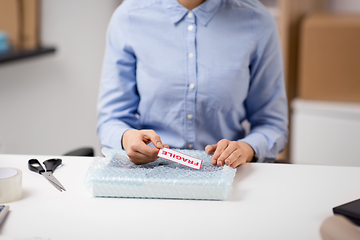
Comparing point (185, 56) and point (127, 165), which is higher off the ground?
point (185, 56)

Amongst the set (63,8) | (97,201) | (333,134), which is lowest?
(333,134)

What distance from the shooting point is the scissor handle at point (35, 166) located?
833 mm

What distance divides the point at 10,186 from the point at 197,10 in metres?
0.65

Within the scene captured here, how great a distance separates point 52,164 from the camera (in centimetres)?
86

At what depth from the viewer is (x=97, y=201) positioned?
2.33 ft

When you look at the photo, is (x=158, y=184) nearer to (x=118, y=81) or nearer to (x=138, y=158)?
(x=138, y=158)

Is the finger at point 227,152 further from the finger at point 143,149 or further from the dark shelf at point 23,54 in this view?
the dark shelf at point 23,54

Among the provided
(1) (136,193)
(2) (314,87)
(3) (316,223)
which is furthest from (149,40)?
(2) (314,87)

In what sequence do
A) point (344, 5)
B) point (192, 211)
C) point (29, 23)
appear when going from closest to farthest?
point (192, 211) → point (29, 23) → point (344, 5)

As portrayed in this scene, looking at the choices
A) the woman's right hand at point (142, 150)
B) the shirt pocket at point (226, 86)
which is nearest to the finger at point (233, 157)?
the woman's right hand at point (142, 150)

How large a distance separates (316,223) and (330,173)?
220 millimetres

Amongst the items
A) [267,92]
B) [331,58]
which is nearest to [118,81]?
[267,92]

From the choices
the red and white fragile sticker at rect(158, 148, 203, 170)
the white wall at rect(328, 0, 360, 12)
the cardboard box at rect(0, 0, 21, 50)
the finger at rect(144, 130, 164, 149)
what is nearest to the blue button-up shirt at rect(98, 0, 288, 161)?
the finger at rect(144, 130, 164, 149)

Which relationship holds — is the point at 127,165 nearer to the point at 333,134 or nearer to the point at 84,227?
the point at 84,227
